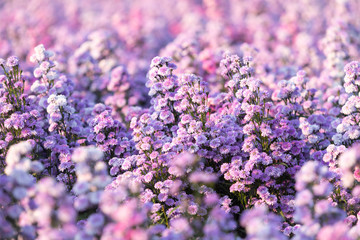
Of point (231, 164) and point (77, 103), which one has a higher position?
point (77, 103)

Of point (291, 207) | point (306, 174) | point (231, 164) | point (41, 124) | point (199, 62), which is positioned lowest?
point (306, 174)

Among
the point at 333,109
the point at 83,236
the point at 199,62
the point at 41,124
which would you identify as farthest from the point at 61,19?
the point at 83,236

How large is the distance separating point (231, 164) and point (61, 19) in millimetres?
13428

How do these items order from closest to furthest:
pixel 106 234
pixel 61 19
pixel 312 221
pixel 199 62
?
1. pixel 106 234
2. pixel 312 221
3. pixel 199 62
4. pixel 61 19

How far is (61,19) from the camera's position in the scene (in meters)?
16.0

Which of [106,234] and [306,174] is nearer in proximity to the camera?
[106,234]

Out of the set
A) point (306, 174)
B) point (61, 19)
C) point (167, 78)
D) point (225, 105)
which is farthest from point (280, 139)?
point (61, 19)

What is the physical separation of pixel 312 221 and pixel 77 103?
4421 mm

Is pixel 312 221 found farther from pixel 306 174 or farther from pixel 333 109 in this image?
pixel 333 109

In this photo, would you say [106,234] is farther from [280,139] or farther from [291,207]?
[280,139]

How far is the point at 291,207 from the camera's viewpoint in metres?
4.51

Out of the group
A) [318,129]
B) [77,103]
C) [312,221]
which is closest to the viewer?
[312,221]

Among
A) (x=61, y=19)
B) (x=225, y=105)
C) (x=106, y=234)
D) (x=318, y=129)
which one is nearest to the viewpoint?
(x=106, y=234)

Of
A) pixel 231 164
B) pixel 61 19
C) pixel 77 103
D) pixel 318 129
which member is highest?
pixel 61 19
